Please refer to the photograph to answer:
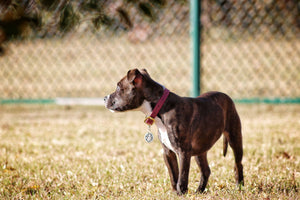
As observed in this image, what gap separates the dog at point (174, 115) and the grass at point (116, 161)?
264mm

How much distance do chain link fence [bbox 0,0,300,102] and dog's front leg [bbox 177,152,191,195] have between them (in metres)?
4.80

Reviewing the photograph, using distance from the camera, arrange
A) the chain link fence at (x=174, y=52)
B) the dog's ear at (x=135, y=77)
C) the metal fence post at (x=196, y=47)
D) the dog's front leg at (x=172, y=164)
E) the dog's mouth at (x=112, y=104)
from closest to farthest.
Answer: the dog's ear at (x=135, y=77) → the dog's mouth at (x=112, y=104) → the dog's front leg at (x=172, y=164) → the metal fence post at (x=196, y=47) → the chain link fence at (x=174, y=52)

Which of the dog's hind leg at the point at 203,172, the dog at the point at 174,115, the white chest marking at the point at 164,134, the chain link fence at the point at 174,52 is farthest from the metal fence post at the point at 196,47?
the white chest marking at the point at 164,134

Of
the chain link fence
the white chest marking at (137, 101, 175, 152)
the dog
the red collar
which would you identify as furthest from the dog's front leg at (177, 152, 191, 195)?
the chain link fence

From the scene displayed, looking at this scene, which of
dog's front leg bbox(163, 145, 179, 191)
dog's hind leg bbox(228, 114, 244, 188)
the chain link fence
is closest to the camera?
dog's front leg bbox(163, 145, 179, 191)

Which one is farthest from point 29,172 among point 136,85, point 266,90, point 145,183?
point 266,90

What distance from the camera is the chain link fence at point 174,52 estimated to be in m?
7.87

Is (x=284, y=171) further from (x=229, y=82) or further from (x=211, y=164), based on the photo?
(x=229, y=82)

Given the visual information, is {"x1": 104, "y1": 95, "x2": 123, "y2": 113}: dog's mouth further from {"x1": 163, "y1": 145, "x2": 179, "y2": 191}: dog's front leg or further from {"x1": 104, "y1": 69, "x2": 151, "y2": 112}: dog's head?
{"x1": 163, "y1": 145, "x2": 179, "y2": 191}: dog's front leg

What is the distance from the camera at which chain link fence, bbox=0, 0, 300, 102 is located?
787 centimetres

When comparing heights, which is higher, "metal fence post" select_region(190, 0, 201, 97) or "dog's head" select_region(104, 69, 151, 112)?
"metal fence post" select_region(190, 0, 201, 97)

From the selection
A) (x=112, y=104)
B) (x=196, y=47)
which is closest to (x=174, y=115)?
(x=112, y=104)

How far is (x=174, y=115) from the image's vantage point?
8.10ft

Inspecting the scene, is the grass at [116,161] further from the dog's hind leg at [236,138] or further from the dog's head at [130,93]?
the dog's head at [130,93]
